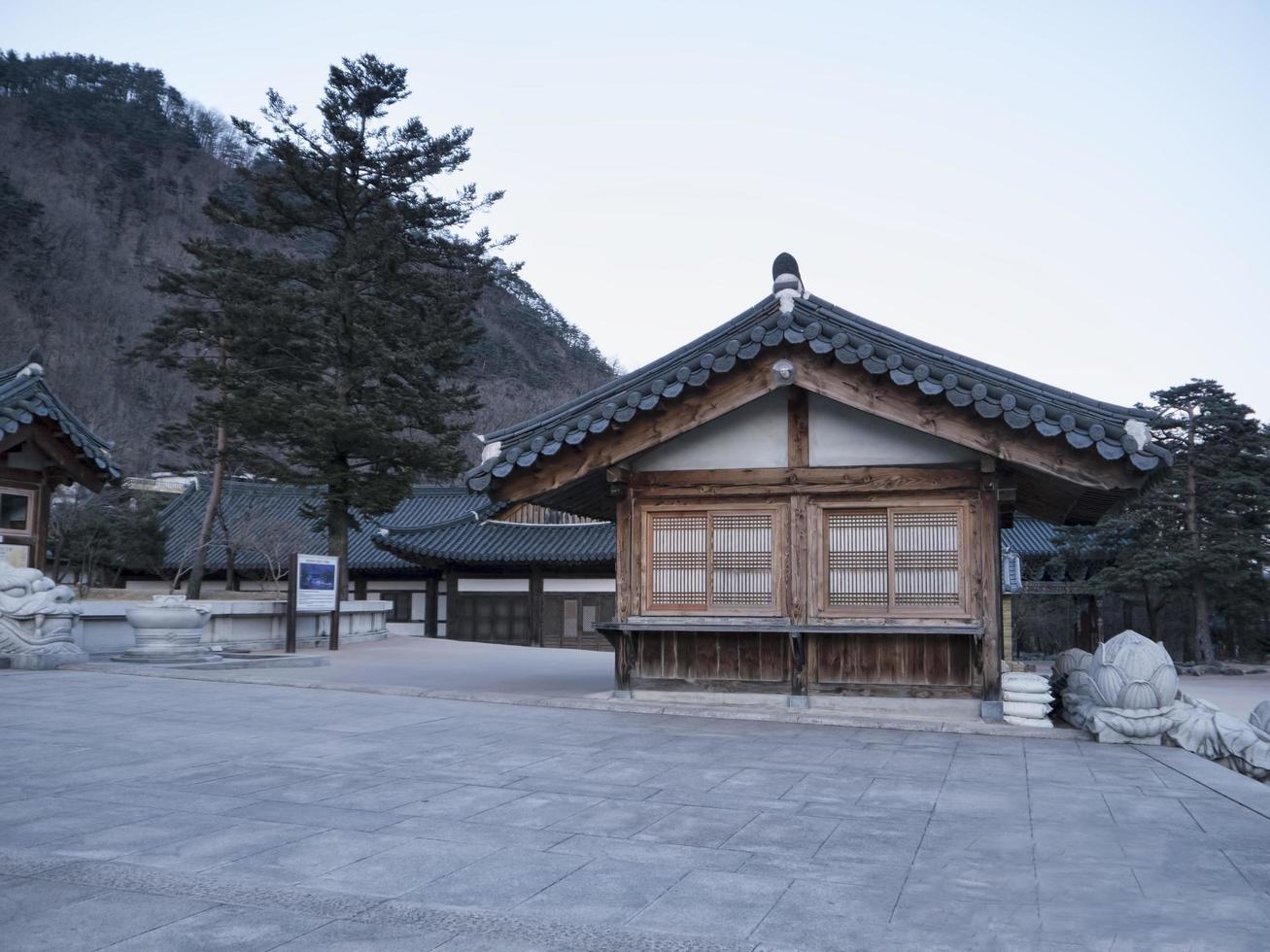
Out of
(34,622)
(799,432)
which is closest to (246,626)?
(34,622)

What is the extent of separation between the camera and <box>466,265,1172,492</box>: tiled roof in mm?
9172

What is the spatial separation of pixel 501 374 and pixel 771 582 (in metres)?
63.2

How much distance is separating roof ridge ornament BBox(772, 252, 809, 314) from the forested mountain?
141 feet

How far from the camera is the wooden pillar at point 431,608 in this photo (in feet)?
112

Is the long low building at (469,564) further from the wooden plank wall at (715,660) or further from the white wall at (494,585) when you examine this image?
the wooden plank wall at (715,660)

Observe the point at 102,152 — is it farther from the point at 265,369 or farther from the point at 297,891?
the point at 297,891

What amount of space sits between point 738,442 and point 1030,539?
28.8 m

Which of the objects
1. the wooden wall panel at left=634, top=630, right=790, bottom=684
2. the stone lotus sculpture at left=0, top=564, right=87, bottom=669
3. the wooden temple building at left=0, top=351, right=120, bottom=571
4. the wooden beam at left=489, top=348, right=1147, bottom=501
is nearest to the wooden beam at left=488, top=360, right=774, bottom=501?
the wooden beam at left=489, top=348, right=1147, bottom=501

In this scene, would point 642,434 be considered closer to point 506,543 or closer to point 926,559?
point 926,559

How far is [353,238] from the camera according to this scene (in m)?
26.4

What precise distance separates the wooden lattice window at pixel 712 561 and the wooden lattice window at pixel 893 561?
66 centimetres

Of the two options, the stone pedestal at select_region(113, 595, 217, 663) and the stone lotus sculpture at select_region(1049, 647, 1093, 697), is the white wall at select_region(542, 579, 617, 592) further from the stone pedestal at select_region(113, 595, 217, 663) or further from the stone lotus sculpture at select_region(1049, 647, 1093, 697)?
the stone lotus sculpture at select_region(1049, 647, 1093, 697)

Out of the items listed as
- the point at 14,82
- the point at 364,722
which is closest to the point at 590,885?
the point at 364,722

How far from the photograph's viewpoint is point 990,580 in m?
9.99
